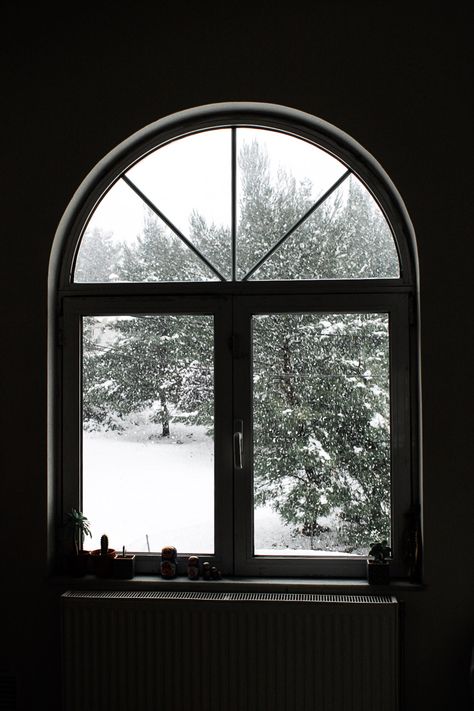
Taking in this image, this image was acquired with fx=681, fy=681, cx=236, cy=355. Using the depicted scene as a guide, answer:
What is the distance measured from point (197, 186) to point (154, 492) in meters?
1.41

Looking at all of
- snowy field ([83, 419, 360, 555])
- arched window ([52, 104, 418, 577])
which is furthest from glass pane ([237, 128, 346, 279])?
snowy field ([83, 419, 360, 555])

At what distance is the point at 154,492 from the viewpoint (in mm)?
3104

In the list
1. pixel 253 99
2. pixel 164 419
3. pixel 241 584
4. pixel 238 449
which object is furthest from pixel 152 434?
pixel 253 99

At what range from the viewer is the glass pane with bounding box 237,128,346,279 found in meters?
3.06

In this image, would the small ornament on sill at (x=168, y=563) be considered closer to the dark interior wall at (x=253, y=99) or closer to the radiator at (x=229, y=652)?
the radiator at (x=229, y=652)

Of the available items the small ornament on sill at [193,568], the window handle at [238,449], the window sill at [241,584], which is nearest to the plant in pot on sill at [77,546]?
the window sill at [241,584]

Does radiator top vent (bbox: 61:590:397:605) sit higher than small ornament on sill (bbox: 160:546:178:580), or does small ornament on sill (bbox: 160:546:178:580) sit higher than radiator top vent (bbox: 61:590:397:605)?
small ornament on sill (bbox: 160:546:178:580)

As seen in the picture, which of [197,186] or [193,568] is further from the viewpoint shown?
[197,186]

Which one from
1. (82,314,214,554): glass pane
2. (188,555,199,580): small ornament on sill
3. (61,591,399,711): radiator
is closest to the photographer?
(61,591,399,711): radiator

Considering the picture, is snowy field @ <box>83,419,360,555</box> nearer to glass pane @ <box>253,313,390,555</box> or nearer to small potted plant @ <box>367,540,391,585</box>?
glass pane @ <box>253,313,390,555</box>

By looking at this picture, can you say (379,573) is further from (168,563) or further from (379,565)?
(168,563)

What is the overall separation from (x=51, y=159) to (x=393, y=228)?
5.10 feet

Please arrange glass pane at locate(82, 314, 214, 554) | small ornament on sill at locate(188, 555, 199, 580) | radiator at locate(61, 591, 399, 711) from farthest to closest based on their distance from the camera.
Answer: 1. glass pane at locate(82, 314, 214, 554)
2. small ornament on sill at locate(188, 555, 199, 580)
3. radiator at locate(61, 591, 399, 711)

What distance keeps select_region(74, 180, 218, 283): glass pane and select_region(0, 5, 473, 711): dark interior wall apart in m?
0.19
